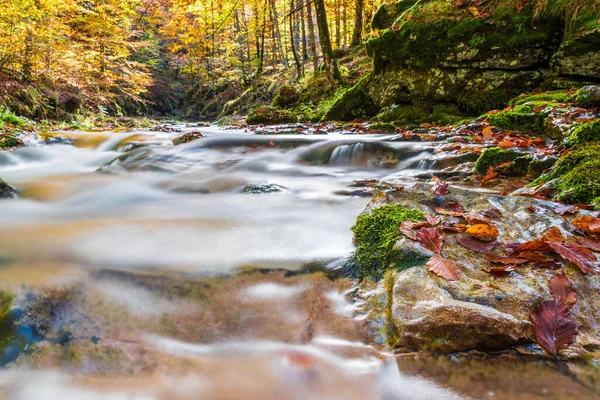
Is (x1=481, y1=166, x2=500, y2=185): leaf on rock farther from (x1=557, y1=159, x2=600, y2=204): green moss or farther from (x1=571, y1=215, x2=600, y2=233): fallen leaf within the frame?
(x1=571, y1=215, x2=600, y2=233): fallen leaf

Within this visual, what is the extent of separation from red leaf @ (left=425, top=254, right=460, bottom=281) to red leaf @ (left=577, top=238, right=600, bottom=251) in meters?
0.67

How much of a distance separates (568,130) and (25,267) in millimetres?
5519

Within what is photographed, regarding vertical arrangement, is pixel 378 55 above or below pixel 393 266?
above

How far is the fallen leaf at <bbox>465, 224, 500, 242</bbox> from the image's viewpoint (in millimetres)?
1834

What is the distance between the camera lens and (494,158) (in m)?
3.75

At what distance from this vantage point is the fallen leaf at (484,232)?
183 centimetres

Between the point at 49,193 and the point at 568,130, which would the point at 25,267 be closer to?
the point at 49,193

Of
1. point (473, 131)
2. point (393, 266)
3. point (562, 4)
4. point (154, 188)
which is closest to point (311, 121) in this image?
point (473, 131)

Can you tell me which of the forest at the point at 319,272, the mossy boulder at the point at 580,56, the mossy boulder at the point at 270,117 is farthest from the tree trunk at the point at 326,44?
the forest at the point at 319,272

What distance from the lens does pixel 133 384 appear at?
4.02ft

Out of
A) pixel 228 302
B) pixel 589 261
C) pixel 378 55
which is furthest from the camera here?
pixel 378 55

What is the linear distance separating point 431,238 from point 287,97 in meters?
12.8

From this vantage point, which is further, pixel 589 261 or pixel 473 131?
pixel 473 131

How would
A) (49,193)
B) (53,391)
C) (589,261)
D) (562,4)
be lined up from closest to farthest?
(53,391)
(589,261)
(49,193)
(562,4)
